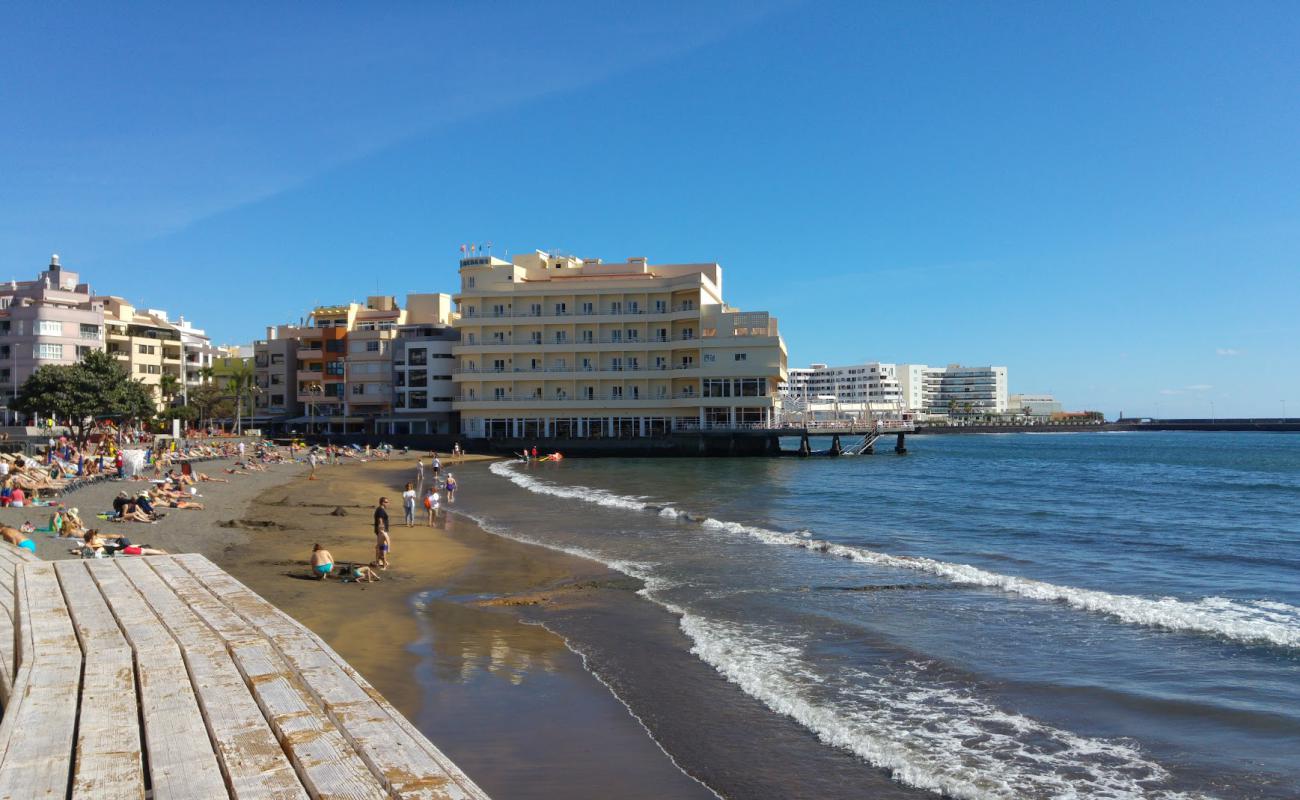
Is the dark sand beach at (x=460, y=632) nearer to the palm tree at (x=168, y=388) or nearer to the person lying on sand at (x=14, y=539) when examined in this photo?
the person lying on sand at (x=14, y=539)

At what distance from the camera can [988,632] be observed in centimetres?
1384

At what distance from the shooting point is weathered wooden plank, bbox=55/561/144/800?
368 centimetres

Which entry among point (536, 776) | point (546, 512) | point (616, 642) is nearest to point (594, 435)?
point (546, 512)

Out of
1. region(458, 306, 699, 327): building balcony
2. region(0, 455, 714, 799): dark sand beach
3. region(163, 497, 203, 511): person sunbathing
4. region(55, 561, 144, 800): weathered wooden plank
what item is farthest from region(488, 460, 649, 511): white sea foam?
region(55, 561, 144, 800): weathered wooden plank

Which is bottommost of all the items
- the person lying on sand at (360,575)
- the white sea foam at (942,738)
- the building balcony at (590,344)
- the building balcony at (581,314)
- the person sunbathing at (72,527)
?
the white sea foam at (942,738)

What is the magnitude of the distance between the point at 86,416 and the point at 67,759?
215 feet

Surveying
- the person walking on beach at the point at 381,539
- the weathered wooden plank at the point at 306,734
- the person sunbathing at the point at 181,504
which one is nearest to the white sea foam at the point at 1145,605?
the person walking on beach at the point at 381,539

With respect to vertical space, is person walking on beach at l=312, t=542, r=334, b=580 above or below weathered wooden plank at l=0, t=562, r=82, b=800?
below

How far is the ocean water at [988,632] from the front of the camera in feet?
28.8

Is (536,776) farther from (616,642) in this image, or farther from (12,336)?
(12,336)

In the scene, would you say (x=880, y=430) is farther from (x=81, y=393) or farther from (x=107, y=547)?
(x=107, y=547)

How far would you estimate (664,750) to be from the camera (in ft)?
29.2

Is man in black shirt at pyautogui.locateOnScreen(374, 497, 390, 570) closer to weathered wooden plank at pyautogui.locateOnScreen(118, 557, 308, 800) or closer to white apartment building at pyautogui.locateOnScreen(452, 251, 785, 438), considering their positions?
weathered wooden plank at pyautogui.locateOnScreen(118, 557, 308, 800)

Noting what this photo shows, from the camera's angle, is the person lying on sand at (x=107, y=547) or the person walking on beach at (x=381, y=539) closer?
the person lying on sand at (x=107, y=547)
